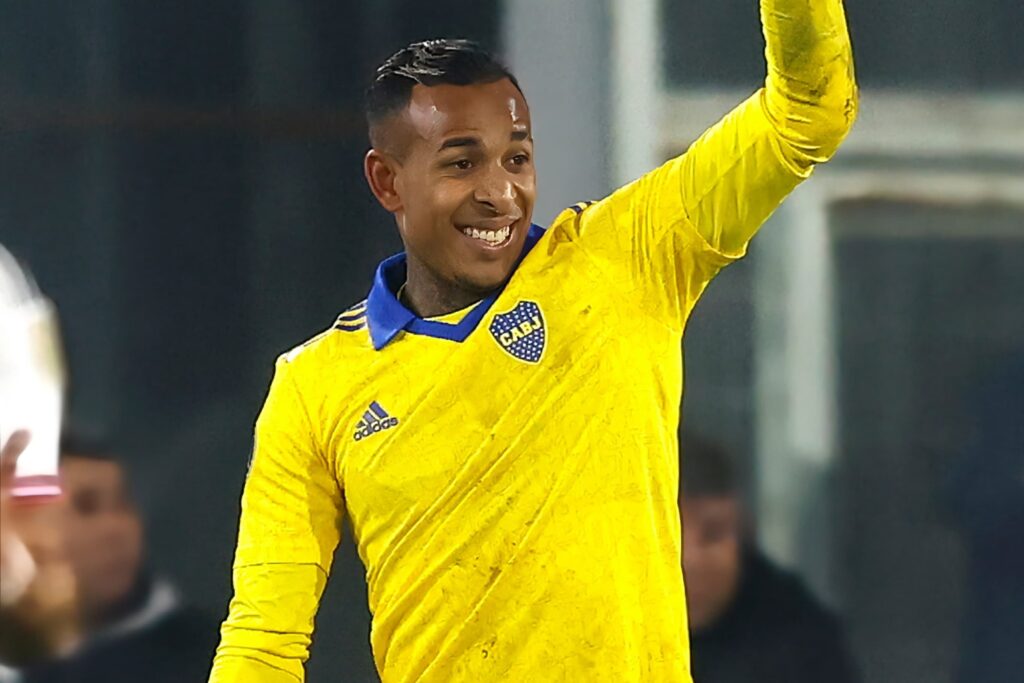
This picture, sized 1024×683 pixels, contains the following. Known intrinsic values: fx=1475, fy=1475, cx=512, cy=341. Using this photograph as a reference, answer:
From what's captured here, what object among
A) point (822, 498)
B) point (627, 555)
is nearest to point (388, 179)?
point (627, 555)

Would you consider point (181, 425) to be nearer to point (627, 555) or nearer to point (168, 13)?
point (168, 13)

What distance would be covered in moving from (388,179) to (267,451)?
28cm

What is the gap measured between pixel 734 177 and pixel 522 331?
0.79ft

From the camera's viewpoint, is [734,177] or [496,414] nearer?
[734,177]

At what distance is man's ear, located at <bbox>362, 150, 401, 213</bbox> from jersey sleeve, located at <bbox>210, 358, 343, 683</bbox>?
214 mm

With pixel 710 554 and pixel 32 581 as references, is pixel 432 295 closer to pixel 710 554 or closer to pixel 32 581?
pixel 710 554

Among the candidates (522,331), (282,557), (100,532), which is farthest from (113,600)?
(522,331)

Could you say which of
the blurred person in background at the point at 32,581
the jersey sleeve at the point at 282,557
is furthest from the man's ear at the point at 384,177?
the blurred person in background at the point at 32,581

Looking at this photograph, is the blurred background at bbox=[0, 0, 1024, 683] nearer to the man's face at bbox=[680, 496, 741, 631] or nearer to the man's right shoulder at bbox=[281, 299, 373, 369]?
the man's face at bbox=[680, 496, 741, 631]

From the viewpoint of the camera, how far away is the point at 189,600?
211 cm

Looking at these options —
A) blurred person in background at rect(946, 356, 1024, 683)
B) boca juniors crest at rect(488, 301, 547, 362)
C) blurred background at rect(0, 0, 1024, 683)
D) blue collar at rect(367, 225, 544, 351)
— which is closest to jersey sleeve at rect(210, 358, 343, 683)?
blue collar at rect(367, 225, 544, 351)

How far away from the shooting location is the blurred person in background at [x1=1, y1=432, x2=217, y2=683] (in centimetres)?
211

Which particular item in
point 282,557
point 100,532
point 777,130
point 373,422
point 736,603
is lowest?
point 736,603

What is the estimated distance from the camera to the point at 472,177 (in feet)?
4.40
